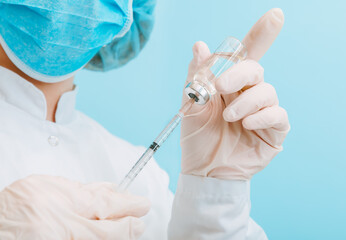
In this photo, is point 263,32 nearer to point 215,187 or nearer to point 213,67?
point 213,67

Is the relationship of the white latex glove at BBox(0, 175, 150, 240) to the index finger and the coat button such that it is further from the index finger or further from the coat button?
the index finger

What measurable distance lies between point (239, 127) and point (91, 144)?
1.89 feet

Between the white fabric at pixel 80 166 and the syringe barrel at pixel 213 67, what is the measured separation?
336mm

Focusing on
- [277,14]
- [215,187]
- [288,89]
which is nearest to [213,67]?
[277,14]

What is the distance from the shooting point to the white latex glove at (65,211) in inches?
34.9

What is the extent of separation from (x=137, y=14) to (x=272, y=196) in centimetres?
104

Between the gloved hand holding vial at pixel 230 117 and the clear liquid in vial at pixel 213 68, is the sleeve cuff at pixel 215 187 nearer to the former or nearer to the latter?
the gloved hand holding vial at pixel 230 117

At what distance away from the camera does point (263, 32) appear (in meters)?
1.12

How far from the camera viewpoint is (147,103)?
2.17 m

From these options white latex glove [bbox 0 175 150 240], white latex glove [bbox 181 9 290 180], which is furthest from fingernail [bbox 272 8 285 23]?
white latex glove [bbox 0 175 150 240]

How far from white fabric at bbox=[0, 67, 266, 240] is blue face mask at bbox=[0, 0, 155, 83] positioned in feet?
0.27

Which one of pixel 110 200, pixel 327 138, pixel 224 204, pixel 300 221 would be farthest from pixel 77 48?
pixel 300 221

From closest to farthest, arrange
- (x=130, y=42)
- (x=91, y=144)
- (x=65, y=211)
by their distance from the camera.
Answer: (x=65, y=211), (x=91, y=144), (x=130, y=42)

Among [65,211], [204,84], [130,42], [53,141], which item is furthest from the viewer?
[130,42]
